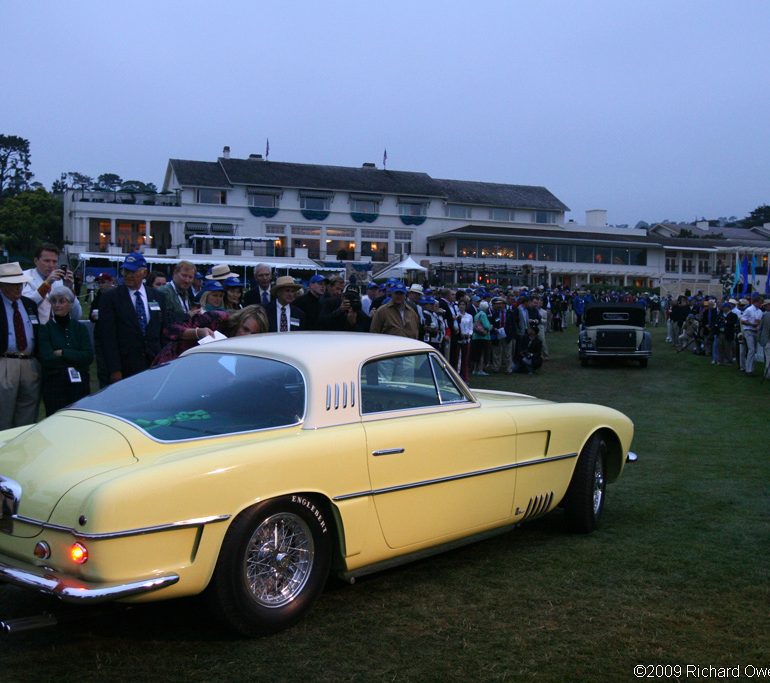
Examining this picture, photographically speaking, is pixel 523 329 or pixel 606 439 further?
pixel 523 329

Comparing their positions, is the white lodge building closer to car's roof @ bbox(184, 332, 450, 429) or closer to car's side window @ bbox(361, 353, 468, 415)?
car's side window @ bbox(361, 353, 468, 415)

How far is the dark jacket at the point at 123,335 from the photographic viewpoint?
7191 millimetres

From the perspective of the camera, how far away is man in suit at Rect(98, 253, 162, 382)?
7199mm

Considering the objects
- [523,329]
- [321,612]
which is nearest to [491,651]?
[321,612]

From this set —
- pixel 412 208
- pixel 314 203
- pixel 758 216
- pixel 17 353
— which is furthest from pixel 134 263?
pixel 758 216

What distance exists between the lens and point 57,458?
12.6 feet

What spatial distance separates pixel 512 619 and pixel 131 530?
205 cm

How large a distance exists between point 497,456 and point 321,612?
153 cm

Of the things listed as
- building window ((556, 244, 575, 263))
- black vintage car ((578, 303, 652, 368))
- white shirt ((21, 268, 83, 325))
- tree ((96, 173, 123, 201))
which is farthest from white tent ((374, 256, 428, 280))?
tree ((96, 173, 123, 201))

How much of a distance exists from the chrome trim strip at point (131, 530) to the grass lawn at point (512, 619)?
0.58 meters

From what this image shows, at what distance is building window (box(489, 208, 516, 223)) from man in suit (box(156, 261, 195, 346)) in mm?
64321

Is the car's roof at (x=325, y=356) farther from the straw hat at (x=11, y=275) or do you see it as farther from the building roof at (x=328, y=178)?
the building roof at (x=328, y=178)

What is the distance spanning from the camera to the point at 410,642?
395 cm

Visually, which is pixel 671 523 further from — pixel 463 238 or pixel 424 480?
pixel 463 238
